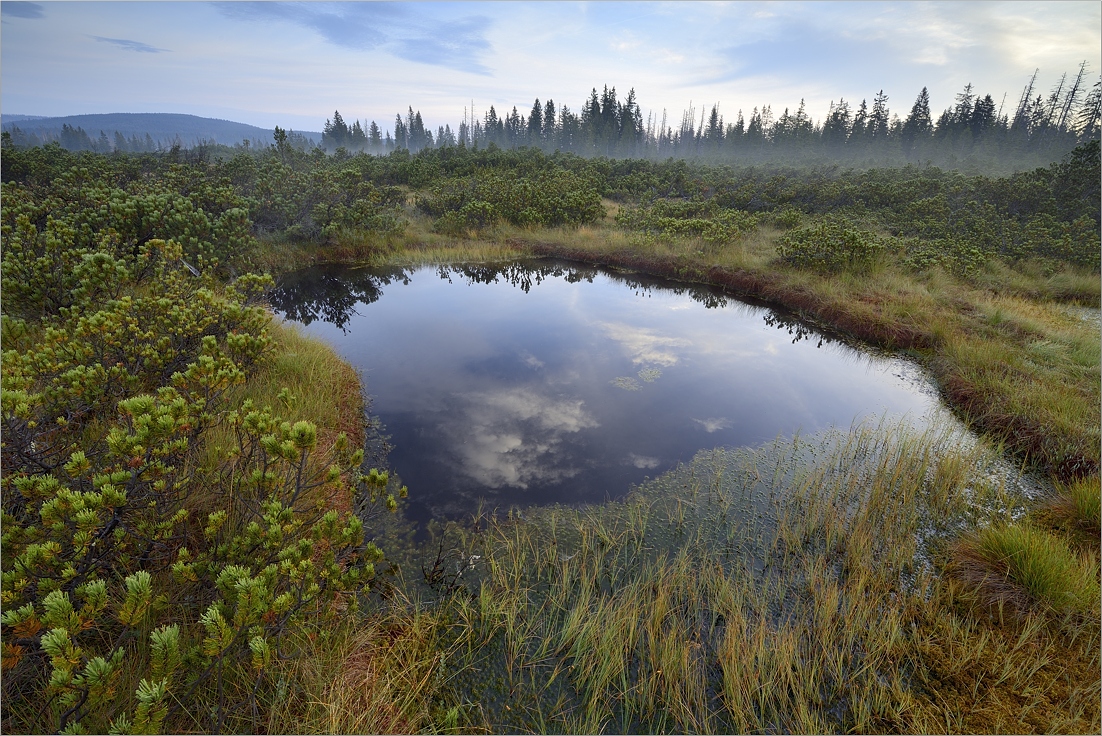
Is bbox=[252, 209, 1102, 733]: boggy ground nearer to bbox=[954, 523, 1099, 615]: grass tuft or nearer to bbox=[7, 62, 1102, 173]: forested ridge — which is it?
bbox=[954, 523, 1099, 615]: grass tuft

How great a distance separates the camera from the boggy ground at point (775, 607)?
11.2 feet

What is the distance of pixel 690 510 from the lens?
578 centimetres

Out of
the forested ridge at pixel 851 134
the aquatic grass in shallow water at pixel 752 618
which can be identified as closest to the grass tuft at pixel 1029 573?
the aquatic grass in shallow water at pixel 752 618

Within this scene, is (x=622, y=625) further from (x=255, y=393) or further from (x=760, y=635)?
(x=255, y=393)

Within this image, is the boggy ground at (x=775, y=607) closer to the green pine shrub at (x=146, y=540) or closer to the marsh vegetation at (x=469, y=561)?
the marsh vegetation at (x=469, y=561)

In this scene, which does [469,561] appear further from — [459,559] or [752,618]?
[752,618]

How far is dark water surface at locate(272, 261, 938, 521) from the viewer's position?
21.4ft

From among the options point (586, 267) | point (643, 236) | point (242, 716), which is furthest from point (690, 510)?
point (643, 236)

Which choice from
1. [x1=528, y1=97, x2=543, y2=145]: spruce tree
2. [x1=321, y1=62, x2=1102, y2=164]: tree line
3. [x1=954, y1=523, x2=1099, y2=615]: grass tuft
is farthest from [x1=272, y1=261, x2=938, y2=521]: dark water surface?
[x1=528, y1=97, x2=543, y2=145]: spruce tree

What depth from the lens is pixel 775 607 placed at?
4367 mm

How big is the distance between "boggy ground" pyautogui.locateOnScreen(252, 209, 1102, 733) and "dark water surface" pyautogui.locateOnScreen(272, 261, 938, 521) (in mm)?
655

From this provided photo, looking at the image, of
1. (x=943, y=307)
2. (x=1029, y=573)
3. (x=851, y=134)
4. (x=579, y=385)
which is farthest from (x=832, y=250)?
(x=851, y=134)

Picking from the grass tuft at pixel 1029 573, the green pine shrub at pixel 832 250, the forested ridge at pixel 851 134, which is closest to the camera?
the grass tuft at pixel 1029 573

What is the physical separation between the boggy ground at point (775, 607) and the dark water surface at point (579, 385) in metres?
0.65
